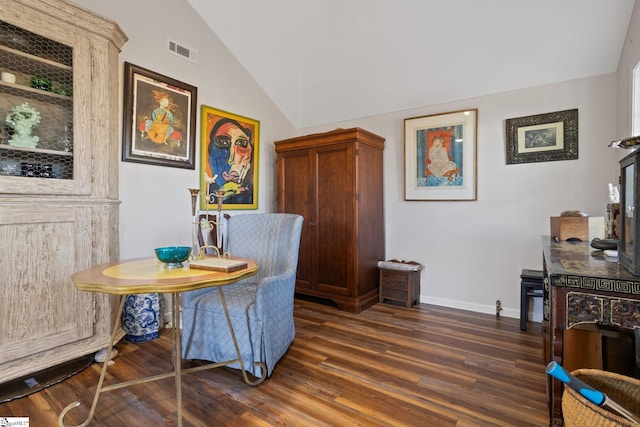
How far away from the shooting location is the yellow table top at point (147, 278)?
1.29 metres

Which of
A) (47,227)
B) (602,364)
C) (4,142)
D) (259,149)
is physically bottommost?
(602,364)

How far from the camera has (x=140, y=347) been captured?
2.50 metres

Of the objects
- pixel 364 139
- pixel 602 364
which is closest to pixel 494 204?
pixel 364 139

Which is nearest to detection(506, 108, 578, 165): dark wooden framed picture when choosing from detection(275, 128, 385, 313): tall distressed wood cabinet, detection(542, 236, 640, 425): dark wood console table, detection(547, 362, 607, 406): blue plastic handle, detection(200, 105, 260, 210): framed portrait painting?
detection(275, 128, 385, 313): tall distressed wood cabinet

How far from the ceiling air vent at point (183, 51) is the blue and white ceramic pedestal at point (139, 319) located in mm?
2293

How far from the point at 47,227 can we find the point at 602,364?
3351 millimetres

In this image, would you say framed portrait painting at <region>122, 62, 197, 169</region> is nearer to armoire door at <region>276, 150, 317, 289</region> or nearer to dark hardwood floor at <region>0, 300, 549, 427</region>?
armoire door at <region>276, 150, 317, 289</region>

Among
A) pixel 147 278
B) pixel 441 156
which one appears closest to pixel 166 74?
pixel 147 278

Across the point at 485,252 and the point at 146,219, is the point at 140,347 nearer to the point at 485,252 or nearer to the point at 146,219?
the point at 146,219

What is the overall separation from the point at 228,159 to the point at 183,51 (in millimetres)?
1133

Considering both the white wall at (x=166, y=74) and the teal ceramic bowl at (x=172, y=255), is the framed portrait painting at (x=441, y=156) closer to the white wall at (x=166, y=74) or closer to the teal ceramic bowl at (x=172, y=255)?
the white wall at (x=166, y=74)

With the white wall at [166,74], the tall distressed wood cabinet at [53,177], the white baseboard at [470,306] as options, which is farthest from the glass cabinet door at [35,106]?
the white baseboard at [470,306]

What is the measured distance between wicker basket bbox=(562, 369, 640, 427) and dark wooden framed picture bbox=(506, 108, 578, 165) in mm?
2340

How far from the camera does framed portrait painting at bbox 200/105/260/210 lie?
3355 mm
